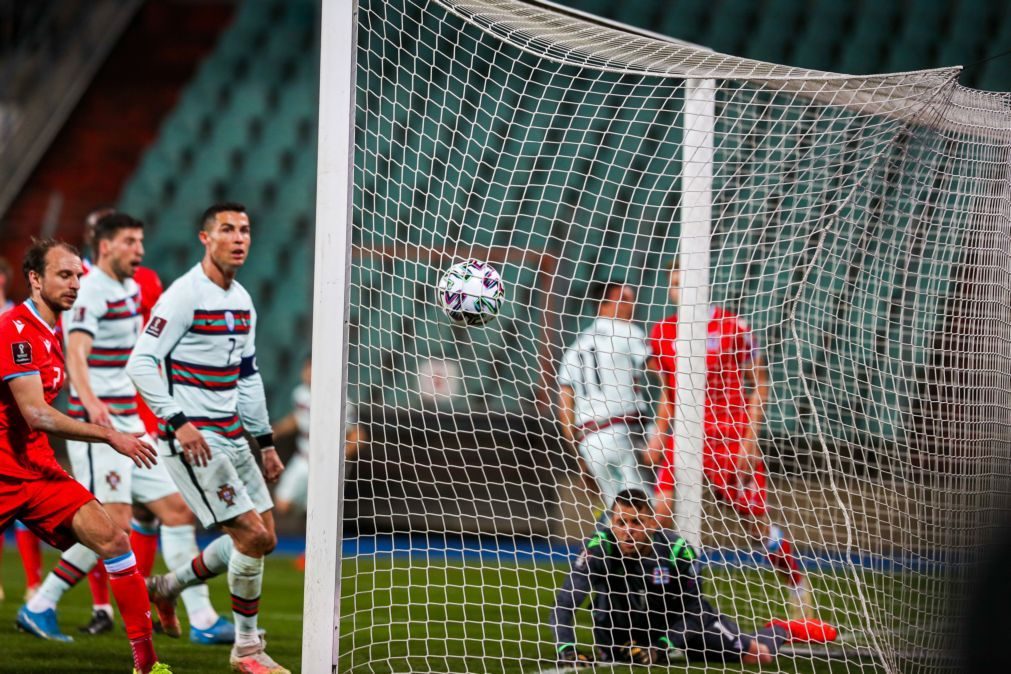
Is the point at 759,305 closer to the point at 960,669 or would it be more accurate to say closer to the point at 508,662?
the point at 508,662

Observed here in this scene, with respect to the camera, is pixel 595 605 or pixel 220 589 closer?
pixel 595 605

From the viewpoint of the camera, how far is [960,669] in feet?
4.95

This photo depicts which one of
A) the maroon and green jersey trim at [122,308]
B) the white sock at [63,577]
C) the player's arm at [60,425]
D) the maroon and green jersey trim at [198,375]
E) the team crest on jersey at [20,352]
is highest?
the maroon and green jersey trim at [122,308]

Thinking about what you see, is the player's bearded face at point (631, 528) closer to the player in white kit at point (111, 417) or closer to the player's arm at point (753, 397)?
the player's arm at point (753, 397)

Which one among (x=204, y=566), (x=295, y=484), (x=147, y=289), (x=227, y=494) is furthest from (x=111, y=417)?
(x=295, y=484)

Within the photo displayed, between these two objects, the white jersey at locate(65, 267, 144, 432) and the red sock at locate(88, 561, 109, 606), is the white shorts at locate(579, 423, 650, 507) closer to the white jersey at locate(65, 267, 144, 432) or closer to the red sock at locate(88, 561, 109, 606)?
the white jersey at locate(65, 267, 144, 432)

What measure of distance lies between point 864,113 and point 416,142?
6992 millimetres

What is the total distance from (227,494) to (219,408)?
0.37m

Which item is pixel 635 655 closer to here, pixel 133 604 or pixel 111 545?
pixel 133 604

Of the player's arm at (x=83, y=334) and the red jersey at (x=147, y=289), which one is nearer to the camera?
the player's arm at (x=83, y=334)

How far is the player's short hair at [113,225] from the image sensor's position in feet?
18.0

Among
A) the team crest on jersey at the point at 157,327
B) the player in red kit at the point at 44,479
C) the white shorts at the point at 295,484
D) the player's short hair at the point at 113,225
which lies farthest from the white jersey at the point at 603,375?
the white shorts at the point at 295,484

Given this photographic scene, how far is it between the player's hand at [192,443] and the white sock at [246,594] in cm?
44

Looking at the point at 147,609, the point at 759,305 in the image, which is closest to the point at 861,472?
the point at 759,305
